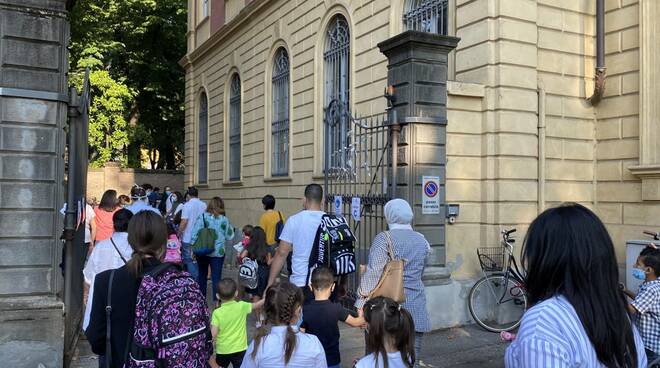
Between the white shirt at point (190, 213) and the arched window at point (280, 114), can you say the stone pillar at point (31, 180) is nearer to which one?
the white shirt at point (190, 213)

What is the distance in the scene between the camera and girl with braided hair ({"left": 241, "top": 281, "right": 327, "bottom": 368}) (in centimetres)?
344

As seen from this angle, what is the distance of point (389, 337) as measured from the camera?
3479mm

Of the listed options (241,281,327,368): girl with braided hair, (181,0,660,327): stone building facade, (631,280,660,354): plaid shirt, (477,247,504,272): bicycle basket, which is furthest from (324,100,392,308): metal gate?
(241,281,327,368): girl with braided hair

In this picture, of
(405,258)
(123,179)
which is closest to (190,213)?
(405,258)

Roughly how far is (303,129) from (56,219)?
340 inches

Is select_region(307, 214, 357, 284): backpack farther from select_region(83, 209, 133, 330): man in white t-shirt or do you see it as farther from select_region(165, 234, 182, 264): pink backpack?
select_region(165, 234, 182, 264): pink backpack

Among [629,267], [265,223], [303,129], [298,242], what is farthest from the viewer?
[303,129]

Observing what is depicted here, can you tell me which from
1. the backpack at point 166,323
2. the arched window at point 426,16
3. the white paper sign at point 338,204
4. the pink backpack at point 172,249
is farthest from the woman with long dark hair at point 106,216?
the arched window at point 426,16

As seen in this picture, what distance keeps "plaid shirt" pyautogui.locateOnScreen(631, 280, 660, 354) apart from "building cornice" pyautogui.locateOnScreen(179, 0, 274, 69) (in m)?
13.6

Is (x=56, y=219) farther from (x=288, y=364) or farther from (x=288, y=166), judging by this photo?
(x=288, y=166)

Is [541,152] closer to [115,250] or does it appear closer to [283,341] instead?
[115,250]

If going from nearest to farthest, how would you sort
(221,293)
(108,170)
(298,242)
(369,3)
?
1. (221,293)
2. (298,242)
3. (369,3)
4. (108,170)

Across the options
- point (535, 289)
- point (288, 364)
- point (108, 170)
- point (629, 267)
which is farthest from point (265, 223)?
point (108, 170)

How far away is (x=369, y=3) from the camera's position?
11.6 metres
